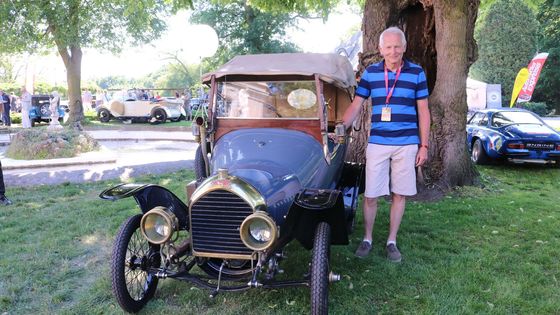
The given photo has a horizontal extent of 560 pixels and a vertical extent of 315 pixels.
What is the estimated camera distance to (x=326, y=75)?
4.12 metres

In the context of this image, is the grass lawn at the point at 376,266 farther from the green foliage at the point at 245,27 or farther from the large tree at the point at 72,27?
the green foliage at the point at 245,27

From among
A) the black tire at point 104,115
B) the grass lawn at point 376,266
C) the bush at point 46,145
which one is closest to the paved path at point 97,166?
the bush at point 46,145

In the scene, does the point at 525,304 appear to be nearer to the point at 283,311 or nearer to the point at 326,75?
the point at 283,311

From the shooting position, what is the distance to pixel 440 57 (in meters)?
6.33

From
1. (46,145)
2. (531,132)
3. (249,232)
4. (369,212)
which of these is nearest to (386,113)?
(369,212)

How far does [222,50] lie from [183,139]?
14.2m

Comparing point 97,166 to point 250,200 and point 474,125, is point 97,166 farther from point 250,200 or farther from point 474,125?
point 474,125

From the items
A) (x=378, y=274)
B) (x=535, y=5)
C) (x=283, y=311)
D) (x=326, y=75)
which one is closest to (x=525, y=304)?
(x=378, y=274)

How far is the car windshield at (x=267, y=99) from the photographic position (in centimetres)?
429

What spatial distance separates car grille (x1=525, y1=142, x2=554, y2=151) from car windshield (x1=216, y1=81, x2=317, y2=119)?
21.8 ft

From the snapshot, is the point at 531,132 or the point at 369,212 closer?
the point at 369,212

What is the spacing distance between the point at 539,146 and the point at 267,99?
704 centimetres

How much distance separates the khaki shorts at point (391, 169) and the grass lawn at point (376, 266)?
2.22 feet

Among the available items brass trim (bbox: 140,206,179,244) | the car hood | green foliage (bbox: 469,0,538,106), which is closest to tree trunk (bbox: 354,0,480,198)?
the car hood
